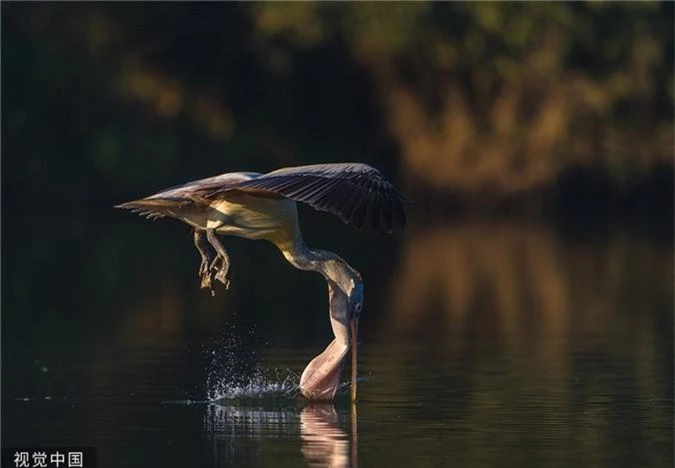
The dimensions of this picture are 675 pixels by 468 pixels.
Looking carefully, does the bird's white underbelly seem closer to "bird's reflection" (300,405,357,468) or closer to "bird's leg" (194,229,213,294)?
"bird's leg" (194,229,213,294)

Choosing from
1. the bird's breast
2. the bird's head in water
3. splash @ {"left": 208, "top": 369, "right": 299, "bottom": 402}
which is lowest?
splash @ {"left": 208, "top": 369, "right": 299, "bottom": 402}

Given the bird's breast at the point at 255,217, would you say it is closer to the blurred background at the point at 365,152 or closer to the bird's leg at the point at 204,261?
the bird's leg at the point at 204,261

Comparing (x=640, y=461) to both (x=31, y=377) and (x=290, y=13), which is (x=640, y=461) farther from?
(x=290, y=13)

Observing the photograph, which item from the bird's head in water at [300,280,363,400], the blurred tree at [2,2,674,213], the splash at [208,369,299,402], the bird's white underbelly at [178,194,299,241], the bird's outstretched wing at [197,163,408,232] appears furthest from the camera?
the blurred tree at [2,2,674,213]

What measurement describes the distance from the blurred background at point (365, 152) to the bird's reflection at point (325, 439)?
193 inches

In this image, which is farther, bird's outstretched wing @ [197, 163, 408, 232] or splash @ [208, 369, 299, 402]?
splash @ [208, 369, 299, 402]

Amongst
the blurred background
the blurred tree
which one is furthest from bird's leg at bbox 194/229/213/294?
the blurred tree

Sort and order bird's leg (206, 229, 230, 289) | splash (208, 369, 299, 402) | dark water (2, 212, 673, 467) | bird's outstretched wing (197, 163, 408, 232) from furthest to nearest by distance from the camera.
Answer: splash (208, 369, 299, 402) < bird's leg (206, 229, 230, 289) < bird's outstretched wing (197, 163, 408, 232) < dark water (2, 212, 673, 467)

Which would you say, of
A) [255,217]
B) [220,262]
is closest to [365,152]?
[255,217]

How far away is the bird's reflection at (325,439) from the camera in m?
10.2

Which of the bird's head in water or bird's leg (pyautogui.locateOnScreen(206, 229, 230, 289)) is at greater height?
bird's leg (pyautogui.locateOnScreen(206, 229, 230, 289))

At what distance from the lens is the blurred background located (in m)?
20.3

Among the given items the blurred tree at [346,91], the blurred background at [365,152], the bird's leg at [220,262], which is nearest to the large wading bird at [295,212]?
the bird's leg at [220,262]

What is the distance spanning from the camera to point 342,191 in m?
11.8
